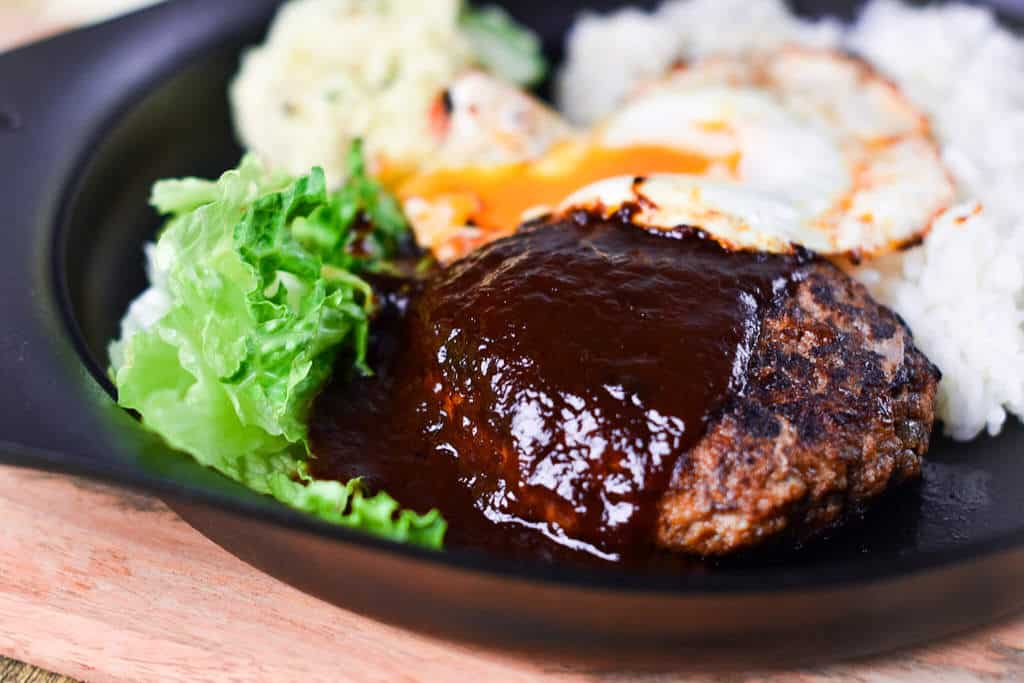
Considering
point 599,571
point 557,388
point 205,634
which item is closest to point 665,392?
point 557,388

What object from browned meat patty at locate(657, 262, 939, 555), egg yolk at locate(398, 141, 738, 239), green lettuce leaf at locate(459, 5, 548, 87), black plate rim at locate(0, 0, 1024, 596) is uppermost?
→ green lettuce leaf at locate(459, 5, 548, 87)

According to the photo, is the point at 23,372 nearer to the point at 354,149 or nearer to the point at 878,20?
the point at 354,149

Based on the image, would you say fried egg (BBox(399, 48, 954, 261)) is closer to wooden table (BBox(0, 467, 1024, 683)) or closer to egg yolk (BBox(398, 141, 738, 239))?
egg yolk (BBox(398, 141, 738, 239))

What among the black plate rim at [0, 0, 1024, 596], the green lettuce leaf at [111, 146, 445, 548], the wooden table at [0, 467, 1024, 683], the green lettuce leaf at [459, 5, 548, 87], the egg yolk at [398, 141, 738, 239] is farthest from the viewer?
the green lettuce leaf at [459, 5, 548, 87]

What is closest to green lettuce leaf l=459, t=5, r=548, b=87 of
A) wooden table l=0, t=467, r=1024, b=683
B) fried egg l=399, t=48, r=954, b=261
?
fried egg l=399, t=48, r=954, b=261

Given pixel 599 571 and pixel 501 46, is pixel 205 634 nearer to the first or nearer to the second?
pixel 599 571

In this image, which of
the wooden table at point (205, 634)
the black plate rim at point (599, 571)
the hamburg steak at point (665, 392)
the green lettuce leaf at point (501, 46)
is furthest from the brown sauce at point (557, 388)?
the green lettuce leaf at point (501, 46)
